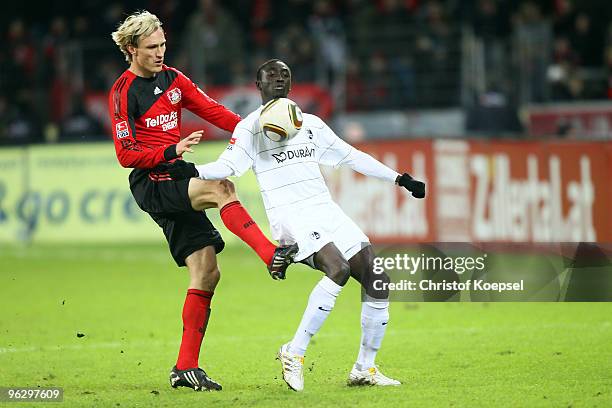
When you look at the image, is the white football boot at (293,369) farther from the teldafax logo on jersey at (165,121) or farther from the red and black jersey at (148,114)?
the teldafax logo on jersey at (165,121)

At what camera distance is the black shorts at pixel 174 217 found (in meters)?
7.29

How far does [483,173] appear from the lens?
15.3 metres

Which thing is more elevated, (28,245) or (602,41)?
(602,41)

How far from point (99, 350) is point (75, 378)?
4.55 ft

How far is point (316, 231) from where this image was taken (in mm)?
7000

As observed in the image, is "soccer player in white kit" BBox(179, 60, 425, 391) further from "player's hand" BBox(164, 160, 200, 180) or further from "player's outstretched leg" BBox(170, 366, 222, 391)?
"player's outstretched leg" BBox(170, 366, 222, 391)

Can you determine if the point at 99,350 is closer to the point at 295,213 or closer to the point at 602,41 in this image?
the point at 295,213

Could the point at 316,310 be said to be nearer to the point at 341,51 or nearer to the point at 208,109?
the point at 208,109

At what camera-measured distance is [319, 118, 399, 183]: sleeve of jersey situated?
7270 mm

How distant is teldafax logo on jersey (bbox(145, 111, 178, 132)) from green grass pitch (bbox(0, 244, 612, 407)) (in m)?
1.69

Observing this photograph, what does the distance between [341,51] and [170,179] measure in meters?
13.2

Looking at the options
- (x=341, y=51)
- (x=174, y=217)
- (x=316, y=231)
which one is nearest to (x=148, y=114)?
(x=174, y=217)

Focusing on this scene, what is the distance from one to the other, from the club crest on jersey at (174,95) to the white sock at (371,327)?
181 centimetres

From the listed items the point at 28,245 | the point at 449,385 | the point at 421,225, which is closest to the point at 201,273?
the point at 449,385
